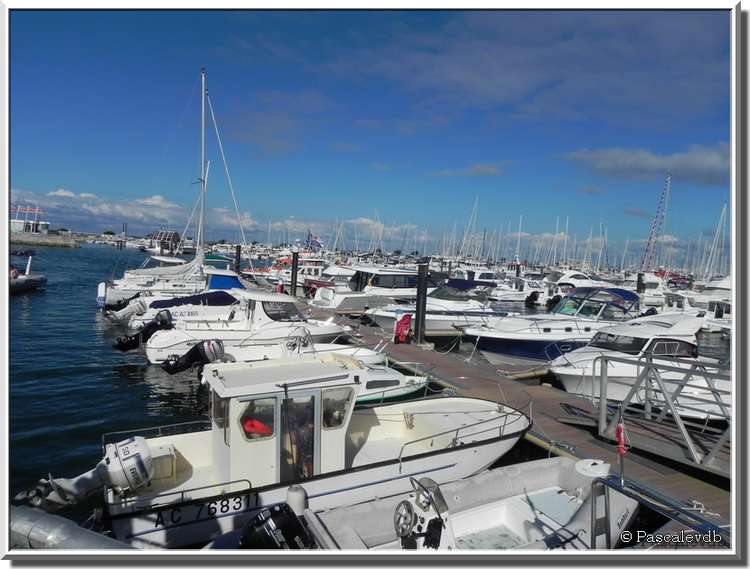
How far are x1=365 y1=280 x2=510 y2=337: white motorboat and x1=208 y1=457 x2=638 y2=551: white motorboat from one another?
14.9 m

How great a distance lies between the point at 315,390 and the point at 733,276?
188 inches

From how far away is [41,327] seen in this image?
24.0 metres

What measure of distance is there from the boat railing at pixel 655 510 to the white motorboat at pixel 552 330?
35.3ft

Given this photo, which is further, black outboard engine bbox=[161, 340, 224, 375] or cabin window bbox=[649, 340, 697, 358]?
black outboard engine bbox=[161, 340, 224, 375]

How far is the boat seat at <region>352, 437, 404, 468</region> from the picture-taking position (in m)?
8.34

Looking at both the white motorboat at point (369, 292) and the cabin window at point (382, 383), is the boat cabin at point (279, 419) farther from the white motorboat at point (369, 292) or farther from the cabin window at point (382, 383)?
the white motorboat at point (369, 292)

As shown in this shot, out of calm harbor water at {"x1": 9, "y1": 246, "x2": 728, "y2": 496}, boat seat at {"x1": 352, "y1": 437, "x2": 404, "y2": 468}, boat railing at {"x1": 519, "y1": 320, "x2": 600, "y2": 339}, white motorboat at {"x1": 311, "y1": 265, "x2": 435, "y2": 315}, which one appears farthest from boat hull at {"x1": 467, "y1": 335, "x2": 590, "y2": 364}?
boat seat at {"x1": 352, "y1": 437, "x2": 404, "y2": 468}

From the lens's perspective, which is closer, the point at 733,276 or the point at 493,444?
the point at 733,276

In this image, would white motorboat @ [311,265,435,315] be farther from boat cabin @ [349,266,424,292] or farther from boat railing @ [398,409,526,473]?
boat railing @ [398,409,526,473]

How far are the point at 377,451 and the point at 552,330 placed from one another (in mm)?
12300

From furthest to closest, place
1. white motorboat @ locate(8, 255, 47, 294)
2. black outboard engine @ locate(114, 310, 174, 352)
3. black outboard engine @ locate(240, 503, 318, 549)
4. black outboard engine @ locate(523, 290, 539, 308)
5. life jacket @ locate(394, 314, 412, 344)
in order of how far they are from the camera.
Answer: black outboard engine @ locate(523, 290, 539, 308) → white motorboat @ locate(8, 255, 47, 294) → life jacket @ locate(394, 314, 412, 344) → black outboard engine @ locate(114, 310, 174, 352) → black outboard engine @ locate(240, 503, 318, 549)

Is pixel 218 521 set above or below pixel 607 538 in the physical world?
below

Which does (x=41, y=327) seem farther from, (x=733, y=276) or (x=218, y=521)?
(x=733, y=276)

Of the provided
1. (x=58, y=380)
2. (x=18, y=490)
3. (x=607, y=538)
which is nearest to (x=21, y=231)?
(x=58, y=380)
